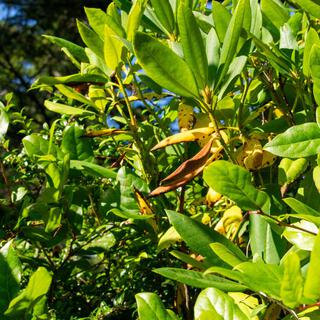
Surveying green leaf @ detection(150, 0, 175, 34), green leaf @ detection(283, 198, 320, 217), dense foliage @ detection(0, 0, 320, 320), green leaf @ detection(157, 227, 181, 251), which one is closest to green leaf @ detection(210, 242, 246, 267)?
dense foliage @ detection(0, 0, 320, 320)

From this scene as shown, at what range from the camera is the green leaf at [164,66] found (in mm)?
769

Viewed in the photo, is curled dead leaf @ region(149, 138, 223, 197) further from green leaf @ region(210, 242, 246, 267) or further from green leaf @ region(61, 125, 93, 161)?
green leaf @ region(61, 125, 93, 161)

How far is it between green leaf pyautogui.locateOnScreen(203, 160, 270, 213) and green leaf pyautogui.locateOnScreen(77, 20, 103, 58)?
14.9 inches

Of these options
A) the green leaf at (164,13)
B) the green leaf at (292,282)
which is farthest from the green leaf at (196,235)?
the green leaf at (164,13)

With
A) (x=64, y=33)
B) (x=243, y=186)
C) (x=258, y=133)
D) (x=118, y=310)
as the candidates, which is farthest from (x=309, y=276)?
(x=64, y=33)

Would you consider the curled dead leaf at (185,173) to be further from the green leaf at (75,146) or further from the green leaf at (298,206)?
the green leaf at (75,146)

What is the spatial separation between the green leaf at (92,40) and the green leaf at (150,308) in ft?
1.61

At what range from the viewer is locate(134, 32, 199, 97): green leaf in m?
0.77

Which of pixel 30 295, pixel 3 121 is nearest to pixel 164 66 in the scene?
pixel 30 295

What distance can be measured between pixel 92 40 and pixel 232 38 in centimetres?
Answer: 32

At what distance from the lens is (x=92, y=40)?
103 cm

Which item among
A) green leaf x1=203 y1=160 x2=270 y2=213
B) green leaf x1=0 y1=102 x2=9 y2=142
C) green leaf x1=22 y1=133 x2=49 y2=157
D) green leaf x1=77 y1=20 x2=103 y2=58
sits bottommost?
green leaf x1=203 y1=160 x2=270 y2=213

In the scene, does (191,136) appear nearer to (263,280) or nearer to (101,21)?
(101,21)

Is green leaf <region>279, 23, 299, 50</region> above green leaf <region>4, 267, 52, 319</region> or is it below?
above
